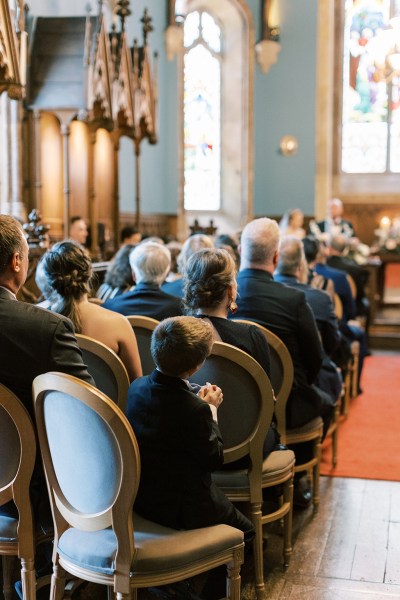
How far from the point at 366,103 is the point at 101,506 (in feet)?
43.6

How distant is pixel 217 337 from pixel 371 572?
112 centimetres

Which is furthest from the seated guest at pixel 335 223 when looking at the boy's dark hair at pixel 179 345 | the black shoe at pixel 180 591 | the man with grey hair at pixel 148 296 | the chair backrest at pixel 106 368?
the boy's dark hair at pixel 179 345

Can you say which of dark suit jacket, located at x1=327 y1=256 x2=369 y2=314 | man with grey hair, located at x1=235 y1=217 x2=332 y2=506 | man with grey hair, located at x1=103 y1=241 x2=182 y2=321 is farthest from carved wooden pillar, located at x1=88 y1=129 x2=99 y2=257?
man with grey hair, located at x1=235 y1=217 x2=332 y2=506

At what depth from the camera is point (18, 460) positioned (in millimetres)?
2270

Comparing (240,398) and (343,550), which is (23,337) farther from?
(343,550)

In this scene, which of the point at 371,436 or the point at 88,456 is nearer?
the point at 88,456

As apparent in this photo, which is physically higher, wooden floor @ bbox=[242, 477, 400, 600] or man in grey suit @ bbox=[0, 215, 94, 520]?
man in grey suit @ bbox=[0, 215, 94, 520]

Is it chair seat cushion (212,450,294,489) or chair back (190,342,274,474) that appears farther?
chair seat cushion (212,450,294,489)

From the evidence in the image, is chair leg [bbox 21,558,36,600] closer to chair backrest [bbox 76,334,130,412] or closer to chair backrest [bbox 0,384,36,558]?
chair backrest [bbox 0,384,36,558]

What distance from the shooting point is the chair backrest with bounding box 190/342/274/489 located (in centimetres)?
270

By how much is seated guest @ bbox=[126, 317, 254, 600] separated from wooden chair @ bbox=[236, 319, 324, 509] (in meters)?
0.83

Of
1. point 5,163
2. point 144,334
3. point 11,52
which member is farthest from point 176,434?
point 5,163

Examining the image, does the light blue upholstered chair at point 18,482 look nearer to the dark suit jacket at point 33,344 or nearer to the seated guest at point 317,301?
the dark suit jacket at point 33,344

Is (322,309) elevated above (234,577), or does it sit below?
above
